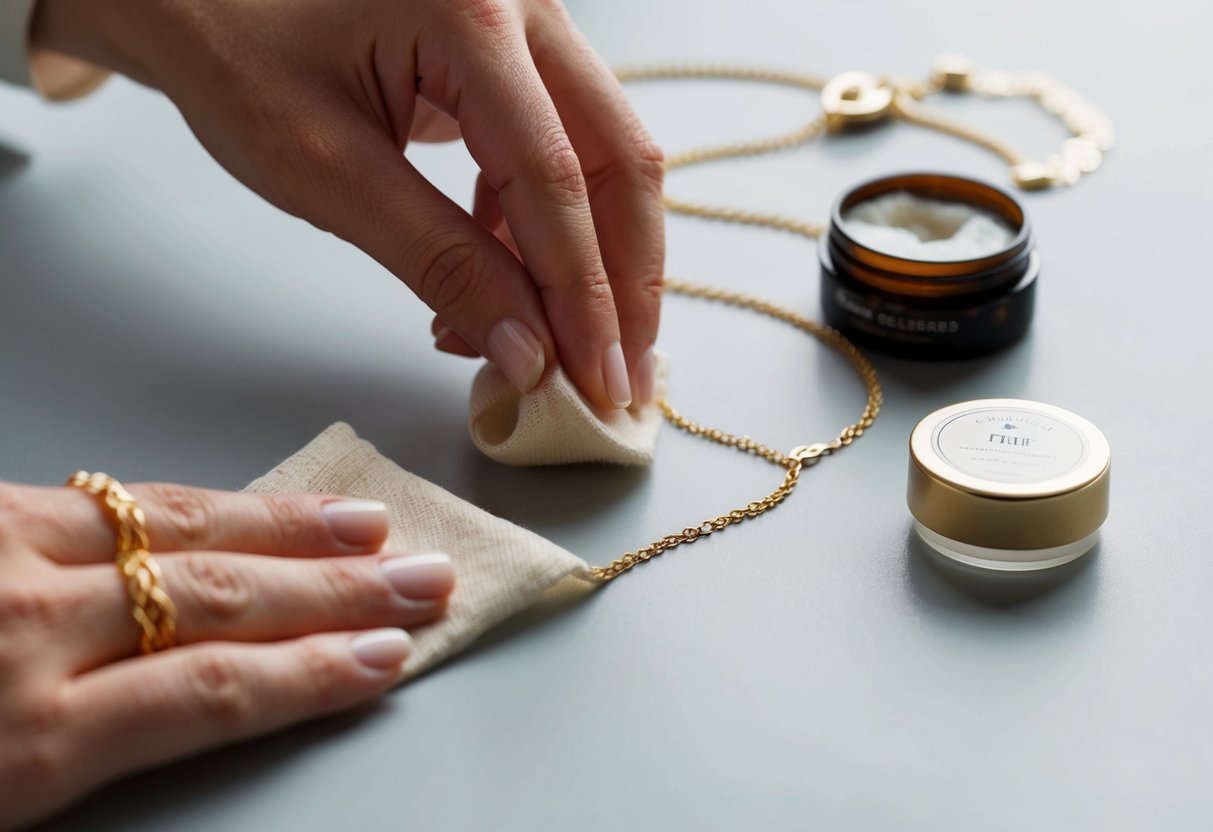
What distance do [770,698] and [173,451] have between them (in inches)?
23.2

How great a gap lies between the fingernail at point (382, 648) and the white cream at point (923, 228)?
0.62 m

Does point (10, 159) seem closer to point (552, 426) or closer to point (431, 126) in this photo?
point (431, 126)

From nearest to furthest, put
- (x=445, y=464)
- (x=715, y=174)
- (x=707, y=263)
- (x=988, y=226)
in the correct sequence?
(x=445, y=464), (x=988, y=226), (x=707, y=263), (x=715, y=174)

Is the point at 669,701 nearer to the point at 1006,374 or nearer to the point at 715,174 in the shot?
the point at 1006,374

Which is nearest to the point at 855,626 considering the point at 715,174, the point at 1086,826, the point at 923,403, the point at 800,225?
the point at 1086,826

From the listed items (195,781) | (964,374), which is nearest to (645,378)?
(964,374)

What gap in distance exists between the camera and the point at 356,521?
95 centimetres

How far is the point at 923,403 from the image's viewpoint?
1.21 m

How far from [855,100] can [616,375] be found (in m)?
0.79

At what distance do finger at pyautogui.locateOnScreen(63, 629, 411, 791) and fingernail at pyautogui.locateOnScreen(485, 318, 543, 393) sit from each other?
28 cm

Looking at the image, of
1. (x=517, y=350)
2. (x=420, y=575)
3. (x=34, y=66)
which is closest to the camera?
(x=420, y=575)

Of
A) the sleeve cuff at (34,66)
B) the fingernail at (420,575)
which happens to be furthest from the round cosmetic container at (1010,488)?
the sleeve cuff at (34,66)

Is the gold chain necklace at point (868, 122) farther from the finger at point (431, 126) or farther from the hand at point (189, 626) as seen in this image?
the hand at point (189, 626)

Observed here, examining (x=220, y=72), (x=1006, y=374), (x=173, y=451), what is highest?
(x=220, y=72)
